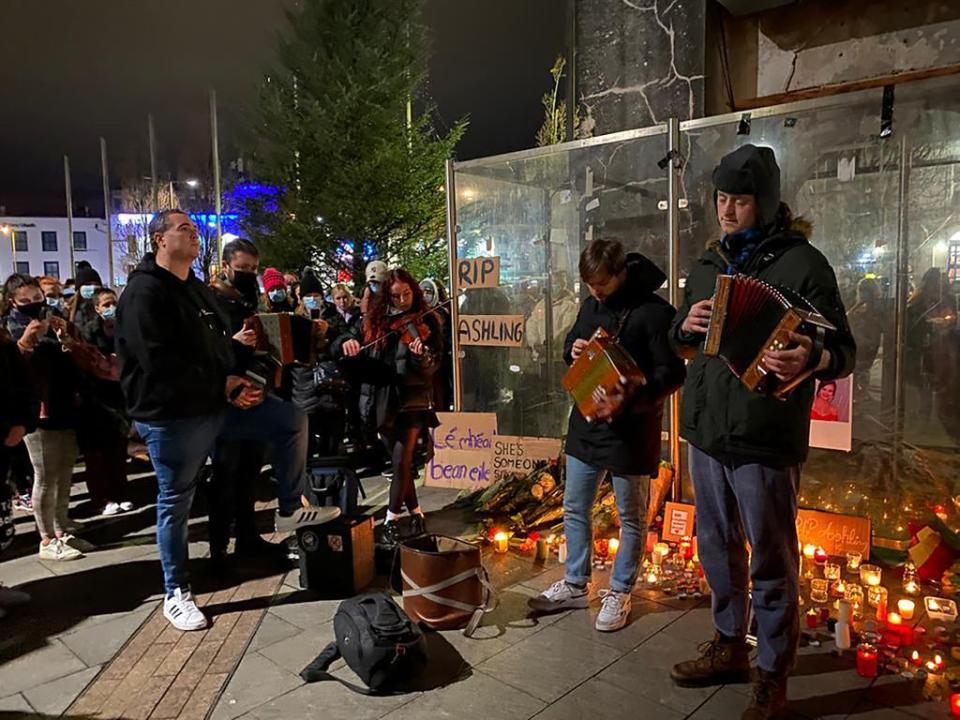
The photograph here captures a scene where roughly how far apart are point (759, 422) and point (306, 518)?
8.81 feet

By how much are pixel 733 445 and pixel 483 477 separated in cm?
293

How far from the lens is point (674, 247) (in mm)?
4738

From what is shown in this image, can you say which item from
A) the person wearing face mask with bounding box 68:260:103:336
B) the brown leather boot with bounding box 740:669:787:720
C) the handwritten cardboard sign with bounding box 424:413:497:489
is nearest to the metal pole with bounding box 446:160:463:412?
the handwritten cardboard sign with bounding box 424:413:497:489

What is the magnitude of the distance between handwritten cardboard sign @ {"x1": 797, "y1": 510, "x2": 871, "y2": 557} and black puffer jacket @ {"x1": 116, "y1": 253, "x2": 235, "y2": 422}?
12.2 feet

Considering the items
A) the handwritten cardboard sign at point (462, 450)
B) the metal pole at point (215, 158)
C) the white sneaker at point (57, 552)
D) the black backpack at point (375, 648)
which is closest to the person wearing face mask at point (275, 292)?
the handwritten cardboard sign at point (462, 450)

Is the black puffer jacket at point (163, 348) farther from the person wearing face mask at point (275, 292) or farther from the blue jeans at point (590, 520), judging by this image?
the person wearing face mask at point (275, 292)

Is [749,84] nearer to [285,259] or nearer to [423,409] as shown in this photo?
[423,409]

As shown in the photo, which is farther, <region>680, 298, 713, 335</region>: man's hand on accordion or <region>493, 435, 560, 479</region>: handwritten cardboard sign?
<region>493, 435, 560, 479</region>: handwritten cardboard sign

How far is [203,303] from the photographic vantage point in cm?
359

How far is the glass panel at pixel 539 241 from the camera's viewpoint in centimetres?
532

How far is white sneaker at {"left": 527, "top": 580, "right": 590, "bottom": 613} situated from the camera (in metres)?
3.66

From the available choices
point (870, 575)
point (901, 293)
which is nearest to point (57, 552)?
point (870, 575)

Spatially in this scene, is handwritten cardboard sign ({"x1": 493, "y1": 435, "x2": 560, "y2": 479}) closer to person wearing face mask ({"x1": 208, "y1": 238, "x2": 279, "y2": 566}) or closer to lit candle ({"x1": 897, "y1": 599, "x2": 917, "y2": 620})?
person wearing face mask ({"x1": 208, "y1": 238, "x2": 279, "y2": 566})

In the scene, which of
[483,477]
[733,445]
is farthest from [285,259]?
[733,445]
